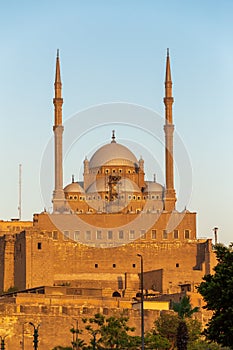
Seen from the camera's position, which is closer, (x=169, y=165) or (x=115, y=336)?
(x=115, y=336)

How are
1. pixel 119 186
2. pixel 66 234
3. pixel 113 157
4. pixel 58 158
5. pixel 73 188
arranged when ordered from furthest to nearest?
pixel 113 157 < pixel 73 188 < pixel 119 186 < pixel 58 158 < pixel 66 234

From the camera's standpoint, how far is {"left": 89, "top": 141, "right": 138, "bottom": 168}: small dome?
98750 mm

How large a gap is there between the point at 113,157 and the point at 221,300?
197 ft

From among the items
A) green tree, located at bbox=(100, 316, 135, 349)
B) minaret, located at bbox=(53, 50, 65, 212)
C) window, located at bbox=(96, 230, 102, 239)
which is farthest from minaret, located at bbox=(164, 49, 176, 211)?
green tree, located at bbox=(100, 316, 135, 349)

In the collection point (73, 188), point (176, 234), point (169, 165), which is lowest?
point (176, 234)

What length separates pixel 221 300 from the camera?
39.0 metres

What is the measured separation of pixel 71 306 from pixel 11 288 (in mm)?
12477

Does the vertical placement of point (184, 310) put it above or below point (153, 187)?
below

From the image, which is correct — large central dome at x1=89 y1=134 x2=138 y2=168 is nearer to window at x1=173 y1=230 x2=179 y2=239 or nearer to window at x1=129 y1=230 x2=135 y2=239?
window at x1=129 y1=230 x2=135 y2=239

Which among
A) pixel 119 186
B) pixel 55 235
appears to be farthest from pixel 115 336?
pixel 119 186

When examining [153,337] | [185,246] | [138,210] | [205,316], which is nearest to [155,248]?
[185,246]

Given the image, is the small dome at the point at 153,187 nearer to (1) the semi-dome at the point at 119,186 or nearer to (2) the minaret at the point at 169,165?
(1) the semi-dome at the point at 119,186

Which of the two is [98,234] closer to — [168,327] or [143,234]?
[143,234]

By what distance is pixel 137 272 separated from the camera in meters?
84.9
